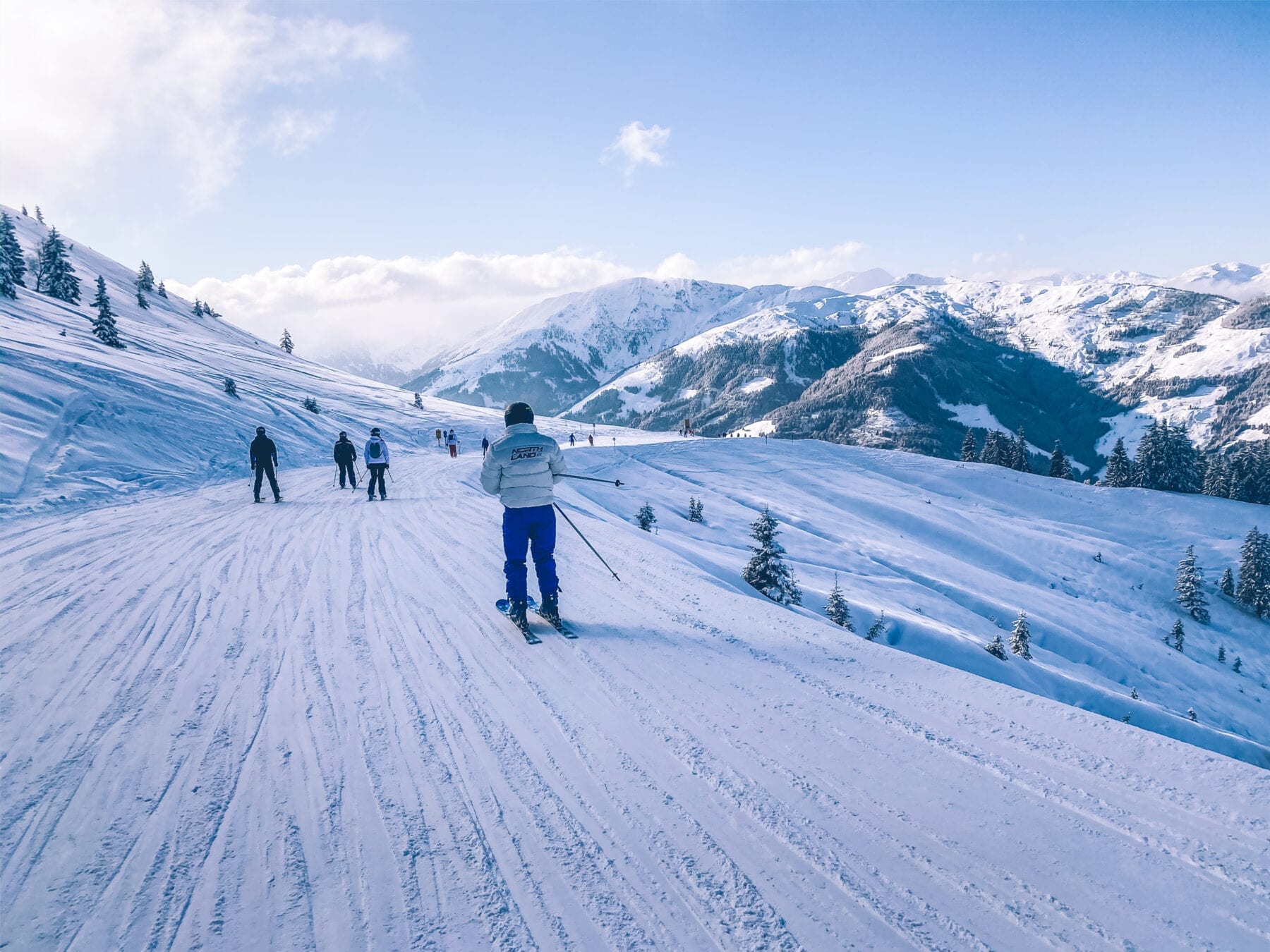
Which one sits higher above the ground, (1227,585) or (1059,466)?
(1059,466)

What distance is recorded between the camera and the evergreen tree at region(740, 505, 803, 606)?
16.2 metres

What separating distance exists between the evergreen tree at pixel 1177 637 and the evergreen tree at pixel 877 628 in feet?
102

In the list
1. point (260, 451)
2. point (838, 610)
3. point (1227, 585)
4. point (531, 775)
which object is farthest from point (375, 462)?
point (1227, 585)

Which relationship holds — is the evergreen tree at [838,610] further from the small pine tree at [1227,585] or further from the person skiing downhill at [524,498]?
the small pine tree at [1227,585]

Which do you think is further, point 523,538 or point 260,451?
point 260,451

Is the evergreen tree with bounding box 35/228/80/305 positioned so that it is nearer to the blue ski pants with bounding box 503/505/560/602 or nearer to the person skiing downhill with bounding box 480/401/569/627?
the person skiing downhill with bounding box 480/401/569/627

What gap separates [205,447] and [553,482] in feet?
71.5

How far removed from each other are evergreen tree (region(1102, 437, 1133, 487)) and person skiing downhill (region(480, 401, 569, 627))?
8073 cm

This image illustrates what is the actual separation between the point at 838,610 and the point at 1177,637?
34.7 metres

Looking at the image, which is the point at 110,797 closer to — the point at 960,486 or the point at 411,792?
the point at 411,792

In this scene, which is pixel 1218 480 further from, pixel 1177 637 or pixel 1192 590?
pixel 1177 637

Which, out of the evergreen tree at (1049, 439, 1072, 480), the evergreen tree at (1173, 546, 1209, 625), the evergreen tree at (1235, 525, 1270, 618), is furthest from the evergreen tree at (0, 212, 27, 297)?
the evergreen tree at (1049, 439, 1072, 480)

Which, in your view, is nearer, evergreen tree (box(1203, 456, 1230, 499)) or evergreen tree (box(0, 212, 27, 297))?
evergreen tree (box(0, 212, 27, 297))

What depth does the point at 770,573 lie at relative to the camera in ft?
54.5
